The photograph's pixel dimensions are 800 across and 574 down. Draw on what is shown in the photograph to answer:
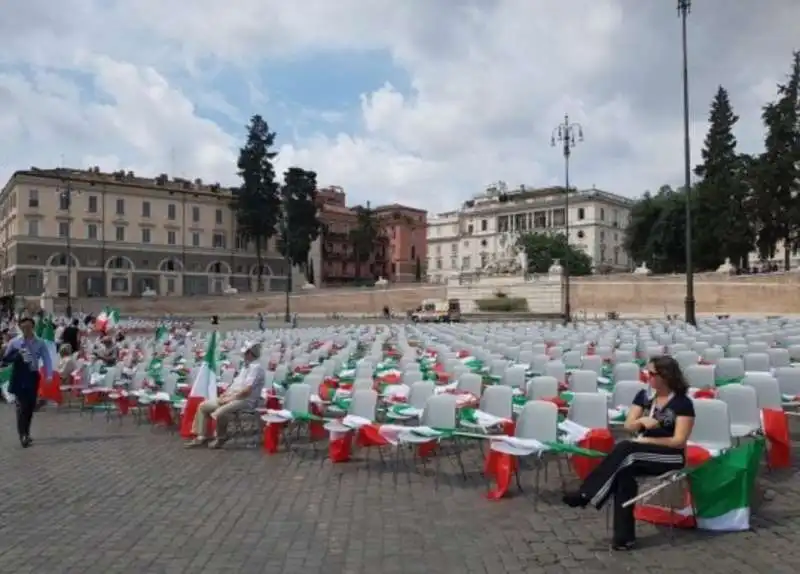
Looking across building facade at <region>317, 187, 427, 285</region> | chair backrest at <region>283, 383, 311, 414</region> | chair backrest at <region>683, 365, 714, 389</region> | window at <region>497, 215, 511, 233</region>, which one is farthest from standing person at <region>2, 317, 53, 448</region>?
window at <region>497, 215, 511, 233</region>

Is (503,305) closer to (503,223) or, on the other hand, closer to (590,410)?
(590,410)

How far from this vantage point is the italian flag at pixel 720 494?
622 centimetres

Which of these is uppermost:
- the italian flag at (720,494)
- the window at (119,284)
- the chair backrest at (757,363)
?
the window at (119,284)

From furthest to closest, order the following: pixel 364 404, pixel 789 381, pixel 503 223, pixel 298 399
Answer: pixel 503 223 → pixel 789 381 → pixel 298 399 → pixel 364 404

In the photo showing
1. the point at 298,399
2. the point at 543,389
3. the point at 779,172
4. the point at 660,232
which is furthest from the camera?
the point at 660,232


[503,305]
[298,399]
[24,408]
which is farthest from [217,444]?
[503,305]

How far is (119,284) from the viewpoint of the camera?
287 ft

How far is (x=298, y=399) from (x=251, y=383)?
755 millimetres

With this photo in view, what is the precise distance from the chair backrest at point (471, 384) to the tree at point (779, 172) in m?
61.4

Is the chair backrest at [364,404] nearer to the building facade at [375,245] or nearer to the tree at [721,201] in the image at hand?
the tree at [721,201]

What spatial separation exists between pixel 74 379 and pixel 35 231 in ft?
244

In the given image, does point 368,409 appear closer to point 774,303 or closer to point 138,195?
point 774,303

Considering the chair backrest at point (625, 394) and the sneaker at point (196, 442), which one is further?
the sneaker at point (196, 442)

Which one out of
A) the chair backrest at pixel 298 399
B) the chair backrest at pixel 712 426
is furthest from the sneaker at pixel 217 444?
the chair backrest at pixel 712 426
